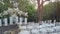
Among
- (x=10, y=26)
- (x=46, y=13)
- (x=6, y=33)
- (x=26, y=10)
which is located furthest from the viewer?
(x=46, y=13)

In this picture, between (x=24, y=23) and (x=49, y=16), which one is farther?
(x=49, y=16)

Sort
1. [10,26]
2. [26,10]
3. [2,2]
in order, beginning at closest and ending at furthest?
[10,26]
[2,2]
[26,10]

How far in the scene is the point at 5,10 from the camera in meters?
7.29

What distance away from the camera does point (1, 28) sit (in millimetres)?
6332

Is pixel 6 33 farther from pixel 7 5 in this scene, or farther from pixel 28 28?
pixel 7 5

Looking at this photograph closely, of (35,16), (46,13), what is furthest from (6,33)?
(46,13)

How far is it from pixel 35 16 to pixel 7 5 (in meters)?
1.45

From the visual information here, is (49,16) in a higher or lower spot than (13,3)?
lower

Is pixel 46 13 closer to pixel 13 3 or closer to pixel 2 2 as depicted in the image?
pixel 13 3

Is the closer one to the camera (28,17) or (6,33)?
(6,33)

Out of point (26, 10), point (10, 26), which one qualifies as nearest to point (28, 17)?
point (26, 10)

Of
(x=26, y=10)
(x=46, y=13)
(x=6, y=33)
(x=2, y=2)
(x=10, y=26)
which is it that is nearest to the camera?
(x=6, y=33)

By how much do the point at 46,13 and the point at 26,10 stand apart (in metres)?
1.17

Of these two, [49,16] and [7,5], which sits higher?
[7,5]
